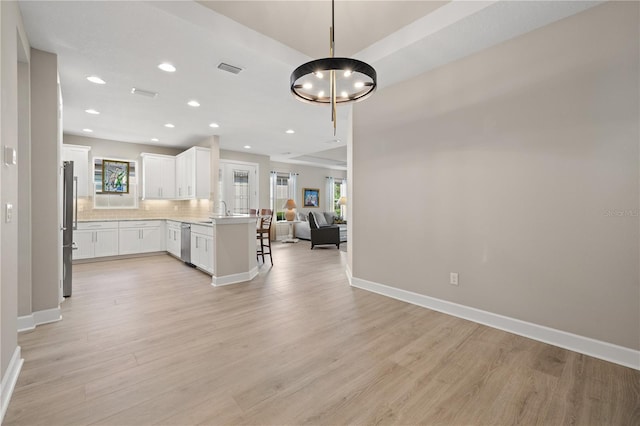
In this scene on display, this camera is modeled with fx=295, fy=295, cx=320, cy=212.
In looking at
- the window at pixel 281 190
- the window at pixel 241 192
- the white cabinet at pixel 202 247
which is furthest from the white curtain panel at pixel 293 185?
the white cabinet at pixel 202 247

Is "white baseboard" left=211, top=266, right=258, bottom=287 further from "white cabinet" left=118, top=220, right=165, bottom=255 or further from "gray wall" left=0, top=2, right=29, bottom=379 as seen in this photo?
"white cabinet" left=118, top=220, right=165, bottom=255

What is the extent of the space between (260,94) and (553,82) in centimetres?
330

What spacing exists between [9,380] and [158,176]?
5964mm

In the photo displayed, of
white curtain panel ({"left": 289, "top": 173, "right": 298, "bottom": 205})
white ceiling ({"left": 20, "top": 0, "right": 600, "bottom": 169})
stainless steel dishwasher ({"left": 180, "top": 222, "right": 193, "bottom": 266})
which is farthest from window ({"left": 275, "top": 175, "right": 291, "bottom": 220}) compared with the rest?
white ceiling ({"left": 20, "top": 0, "right": 600, "bottom": 169})

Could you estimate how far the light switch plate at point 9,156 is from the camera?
5.86 feet

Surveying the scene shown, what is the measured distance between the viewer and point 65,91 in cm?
402

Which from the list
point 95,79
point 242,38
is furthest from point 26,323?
point 242,38

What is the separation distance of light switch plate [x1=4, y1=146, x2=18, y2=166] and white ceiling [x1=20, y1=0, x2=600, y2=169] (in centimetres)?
130

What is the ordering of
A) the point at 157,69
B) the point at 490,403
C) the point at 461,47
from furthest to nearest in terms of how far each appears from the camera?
the point at 157,69 → the point at 461,47 → the point at 490,403

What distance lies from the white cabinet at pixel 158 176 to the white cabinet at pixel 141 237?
719mm

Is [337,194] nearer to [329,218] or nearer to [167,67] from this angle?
[329,218]

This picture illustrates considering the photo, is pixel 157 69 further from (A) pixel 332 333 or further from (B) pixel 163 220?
(B) pixel 163 220

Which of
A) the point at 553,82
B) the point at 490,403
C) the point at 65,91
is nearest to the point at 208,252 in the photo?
the point at 65,91

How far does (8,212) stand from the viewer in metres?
1.82
